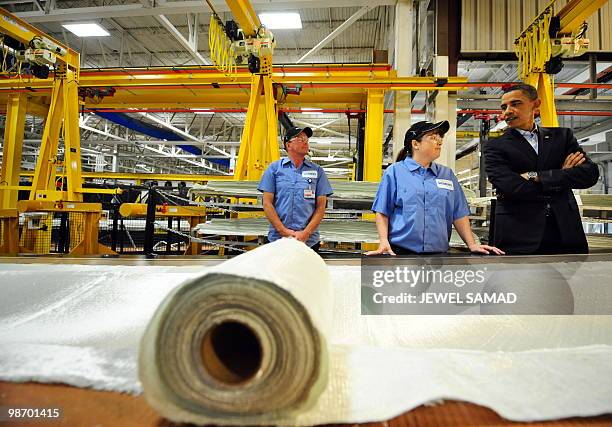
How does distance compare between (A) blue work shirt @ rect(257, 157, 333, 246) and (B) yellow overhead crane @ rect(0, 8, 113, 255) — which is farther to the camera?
(B) yellow overhead crane @ rect(0, 8, 113, 255)

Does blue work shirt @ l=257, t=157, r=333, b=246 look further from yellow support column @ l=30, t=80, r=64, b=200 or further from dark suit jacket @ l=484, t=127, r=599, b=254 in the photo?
yellow support column @ l=30, t=80, r=64, b=200

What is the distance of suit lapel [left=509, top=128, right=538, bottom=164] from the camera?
6.44 ft

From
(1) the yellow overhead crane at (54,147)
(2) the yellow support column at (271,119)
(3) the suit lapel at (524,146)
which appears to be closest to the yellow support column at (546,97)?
(3) the suit lapel at (524,146)

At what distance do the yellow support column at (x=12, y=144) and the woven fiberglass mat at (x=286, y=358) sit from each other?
5165 millimetres

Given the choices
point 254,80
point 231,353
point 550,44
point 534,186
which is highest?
point 550,44

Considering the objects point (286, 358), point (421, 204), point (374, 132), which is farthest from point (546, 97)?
point (286, 358)

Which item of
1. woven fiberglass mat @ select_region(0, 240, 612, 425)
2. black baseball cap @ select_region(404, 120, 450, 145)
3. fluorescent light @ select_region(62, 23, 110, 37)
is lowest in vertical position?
woven fiberglass mat @ select_region(0, 240, 612, 425)

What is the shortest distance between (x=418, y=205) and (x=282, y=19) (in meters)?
6.09

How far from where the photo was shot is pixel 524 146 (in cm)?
197

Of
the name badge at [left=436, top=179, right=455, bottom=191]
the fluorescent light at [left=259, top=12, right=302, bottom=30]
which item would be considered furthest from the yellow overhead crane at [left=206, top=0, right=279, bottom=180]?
the fluorescent light at [left=259, top=12, right=302, bottom=30]

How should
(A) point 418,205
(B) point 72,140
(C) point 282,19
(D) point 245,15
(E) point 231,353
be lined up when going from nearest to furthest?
1. (E) point 231,353
2. (A) point 418,205
3. (D) point 245,15
4. (B) point 72,140
5. (C) point 282,19

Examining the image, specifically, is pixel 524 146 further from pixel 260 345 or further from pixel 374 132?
pixel 374 132

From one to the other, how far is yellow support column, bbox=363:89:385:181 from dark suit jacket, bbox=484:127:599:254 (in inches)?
97.4

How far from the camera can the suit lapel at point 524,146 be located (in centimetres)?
196
